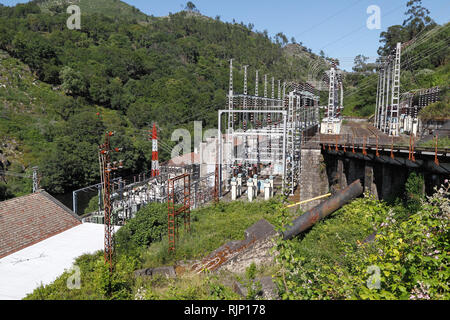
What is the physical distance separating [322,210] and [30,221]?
10.8 m

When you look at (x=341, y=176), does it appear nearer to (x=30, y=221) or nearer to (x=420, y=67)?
(x=30, y=221)

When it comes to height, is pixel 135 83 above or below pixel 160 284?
above

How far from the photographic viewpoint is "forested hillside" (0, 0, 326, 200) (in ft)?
105

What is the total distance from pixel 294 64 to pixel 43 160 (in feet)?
212

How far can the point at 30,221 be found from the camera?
1252 cm

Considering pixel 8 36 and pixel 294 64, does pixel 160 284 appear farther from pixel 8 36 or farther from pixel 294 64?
pixel 294 64

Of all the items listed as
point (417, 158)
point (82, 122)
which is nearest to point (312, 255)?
point (417, 158)

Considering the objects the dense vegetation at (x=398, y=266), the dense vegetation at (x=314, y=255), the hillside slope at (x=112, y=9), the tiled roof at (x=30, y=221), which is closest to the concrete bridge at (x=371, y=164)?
the dense vegetation at (x=314, y=255)

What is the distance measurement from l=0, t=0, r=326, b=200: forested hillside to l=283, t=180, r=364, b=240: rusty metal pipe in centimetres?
2451

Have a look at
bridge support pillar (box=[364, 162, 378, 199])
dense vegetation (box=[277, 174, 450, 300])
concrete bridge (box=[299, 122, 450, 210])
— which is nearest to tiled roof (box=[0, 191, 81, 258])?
dense vegetation (box=[277, 174, 450, 300])

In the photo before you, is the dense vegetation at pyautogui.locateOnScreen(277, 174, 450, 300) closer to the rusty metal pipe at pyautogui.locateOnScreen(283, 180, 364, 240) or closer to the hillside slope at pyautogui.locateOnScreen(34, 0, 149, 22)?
the rusty metal pipe at pyautogui.locateOnScreen(283, 180, 364, 240)

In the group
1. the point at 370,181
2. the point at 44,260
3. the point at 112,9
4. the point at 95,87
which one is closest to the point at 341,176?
the point at 370,181

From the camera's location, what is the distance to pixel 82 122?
33.6 metres

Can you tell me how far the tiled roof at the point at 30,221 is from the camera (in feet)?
37.2
